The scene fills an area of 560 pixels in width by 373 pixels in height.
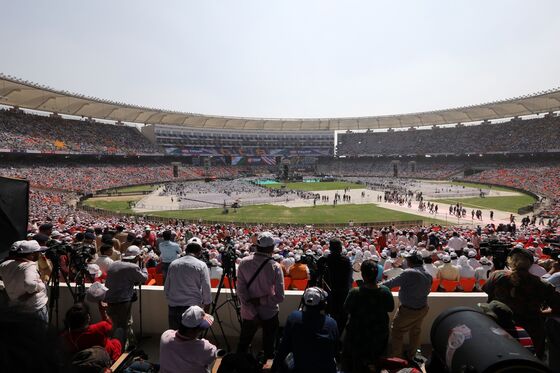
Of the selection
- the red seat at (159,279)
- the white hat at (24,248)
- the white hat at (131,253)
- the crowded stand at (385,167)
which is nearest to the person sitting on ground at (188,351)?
the white hat at (131,253)

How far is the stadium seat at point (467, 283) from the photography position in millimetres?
8030

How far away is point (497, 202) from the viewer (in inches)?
1623

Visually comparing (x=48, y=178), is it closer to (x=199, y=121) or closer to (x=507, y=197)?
(x=199, y=121)

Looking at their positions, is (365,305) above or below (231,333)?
above

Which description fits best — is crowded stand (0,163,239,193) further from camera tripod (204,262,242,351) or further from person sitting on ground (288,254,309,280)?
camera tripod (204,262,242,351)

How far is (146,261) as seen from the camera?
9.70m

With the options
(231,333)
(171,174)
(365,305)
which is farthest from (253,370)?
(171,174)

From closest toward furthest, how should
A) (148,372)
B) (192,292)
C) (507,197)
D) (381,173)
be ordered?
(148,372) → (192,292) → (507,197) → (381,173)

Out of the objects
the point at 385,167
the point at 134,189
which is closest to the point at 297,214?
the point at 134,189

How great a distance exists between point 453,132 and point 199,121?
71.5 meters

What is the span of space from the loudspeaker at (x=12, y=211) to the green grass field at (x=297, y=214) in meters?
24.6

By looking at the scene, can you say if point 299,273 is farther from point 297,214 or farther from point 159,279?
point 297,214

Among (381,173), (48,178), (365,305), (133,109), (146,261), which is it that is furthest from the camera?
(381,173)

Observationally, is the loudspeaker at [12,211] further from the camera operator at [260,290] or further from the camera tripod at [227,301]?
the camera operator at [260,290]
